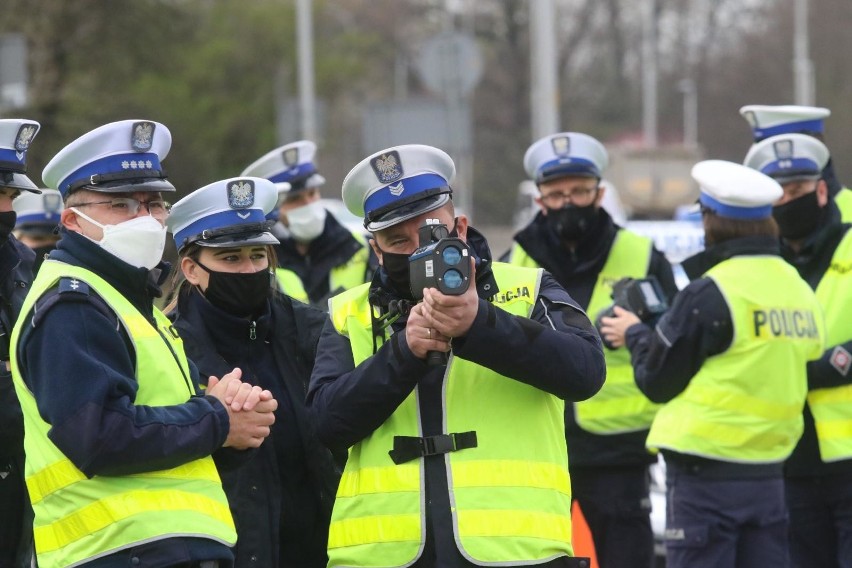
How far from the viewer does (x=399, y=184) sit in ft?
14.8

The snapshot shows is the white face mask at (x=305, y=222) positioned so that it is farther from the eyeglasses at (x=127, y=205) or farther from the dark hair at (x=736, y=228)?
the eyeglasses at (x=127, y=205)

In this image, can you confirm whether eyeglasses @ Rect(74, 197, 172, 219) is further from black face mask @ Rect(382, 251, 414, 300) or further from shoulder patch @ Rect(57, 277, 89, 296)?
black face mask @ Rect(382, 251, 414, 300)

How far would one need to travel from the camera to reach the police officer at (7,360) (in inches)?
213

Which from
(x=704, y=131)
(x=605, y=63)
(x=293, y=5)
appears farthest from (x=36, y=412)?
(x=704, y=131)

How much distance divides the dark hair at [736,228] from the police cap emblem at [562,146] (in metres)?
1.16

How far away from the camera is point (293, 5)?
158 feet

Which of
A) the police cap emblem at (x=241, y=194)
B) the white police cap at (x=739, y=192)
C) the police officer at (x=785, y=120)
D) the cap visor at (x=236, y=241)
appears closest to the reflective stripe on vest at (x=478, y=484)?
the cap visor at (x=236, y=241)

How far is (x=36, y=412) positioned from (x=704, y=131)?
5906 centimetres

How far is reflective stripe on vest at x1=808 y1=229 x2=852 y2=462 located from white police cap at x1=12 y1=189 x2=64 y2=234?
414 centimetres

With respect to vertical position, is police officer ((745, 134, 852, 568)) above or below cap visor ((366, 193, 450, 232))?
below

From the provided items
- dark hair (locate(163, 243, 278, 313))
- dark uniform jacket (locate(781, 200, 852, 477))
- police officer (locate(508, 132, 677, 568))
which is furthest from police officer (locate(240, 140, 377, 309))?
dark hair (locate(163, 243, 278, 313))

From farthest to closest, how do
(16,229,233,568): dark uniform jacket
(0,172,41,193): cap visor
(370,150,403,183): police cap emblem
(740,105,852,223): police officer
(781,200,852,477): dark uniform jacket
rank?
(740,105,852,223): police officer < (781,200,852,477): dark uniform jacket < (0,172,41,193): cap visor < (370,150,403,183): police cap emblem < (16,229,233,568): dark uniform jacket

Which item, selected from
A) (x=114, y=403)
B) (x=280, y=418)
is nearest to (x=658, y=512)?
(x=280, y=418)

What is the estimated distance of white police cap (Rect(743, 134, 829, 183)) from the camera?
7.04 meters
